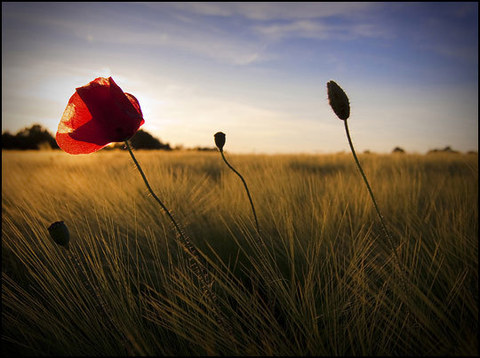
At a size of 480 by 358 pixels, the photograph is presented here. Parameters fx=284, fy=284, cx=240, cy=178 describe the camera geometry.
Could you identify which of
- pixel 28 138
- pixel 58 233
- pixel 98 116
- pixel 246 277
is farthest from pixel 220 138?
pixel 28 138

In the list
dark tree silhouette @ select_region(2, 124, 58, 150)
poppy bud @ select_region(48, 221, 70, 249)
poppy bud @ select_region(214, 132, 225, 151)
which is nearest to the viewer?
poppy bud @ select_region(48, 221, 70, 249)

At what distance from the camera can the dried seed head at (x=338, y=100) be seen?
1.74 ft

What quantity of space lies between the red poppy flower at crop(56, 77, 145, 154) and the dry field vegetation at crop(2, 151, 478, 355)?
227mm

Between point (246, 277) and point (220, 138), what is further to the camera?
point (246, 277)

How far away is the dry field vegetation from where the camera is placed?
0.55m

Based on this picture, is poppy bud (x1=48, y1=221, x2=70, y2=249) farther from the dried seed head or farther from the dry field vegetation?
the dried seed head

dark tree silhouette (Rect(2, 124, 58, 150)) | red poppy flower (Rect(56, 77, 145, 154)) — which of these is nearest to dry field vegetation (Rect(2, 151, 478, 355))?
red poppy flower (Rect(56, 77, 145, 154))

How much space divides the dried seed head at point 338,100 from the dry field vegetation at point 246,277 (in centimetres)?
32

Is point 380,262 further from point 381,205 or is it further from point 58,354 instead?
point 58,354

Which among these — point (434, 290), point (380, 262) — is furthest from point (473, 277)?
point (380, 262)

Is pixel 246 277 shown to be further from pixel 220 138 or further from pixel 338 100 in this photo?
pixel 338 100

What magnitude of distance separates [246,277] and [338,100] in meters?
0.65

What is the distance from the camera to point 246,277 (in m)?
0.94

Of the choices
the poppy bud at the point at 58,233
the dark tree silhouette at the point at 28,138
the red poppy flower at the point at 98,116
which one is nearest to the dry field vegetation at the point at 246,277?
the poppy bud at the point at 58,233
